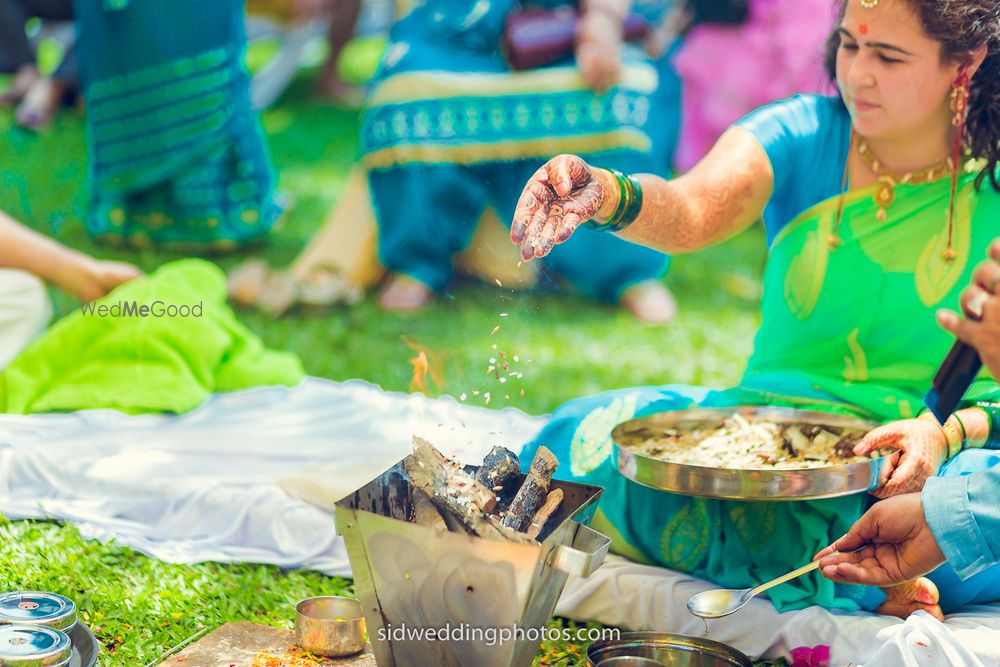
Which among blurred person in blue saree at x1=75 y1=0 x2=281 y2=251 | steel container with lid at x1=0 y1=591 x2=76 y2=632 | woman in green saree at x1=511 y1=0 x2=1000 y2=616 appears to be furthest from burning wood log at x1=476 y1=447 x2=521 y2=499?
blurred person in blue saree at x1=75 y1=0 x2=281 y2=251

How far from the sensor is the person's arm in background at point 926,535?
104 inches

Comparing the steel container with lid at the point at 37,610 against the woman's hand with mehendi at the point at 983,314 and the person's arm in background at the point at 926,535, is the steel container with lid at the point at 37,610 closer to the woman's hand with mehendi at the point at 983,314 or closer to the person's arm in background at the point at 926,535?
the person's arm in background at the point at 926,535

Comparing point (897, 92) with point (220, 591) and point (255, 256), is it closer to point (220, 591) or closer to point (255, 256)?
point (220, 591)

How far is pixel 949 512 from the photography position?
2.65 metres

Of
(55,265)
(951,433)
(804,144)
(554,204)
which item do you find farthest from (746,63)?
(554,204)

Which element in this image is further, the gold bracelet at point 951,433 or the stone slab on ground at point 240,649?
the gold bracelet at point 951,433

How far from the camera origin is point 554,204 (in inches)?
112

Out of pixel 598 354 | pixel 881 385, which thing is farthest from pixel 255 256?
pixel 881 385

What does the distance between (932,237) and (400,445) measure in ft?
6.02

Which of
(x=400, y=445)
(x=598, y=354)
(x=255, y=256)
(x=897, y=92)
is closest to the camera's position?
(x=897, y=92)

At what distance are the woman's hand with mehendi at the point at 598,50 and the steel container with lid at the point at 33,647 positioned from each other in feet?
14.6

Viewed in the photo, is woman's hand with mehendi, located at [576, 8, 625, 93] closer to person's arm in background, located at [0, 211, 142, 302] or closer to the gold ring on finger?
person's arm in background, located at [0, 211, 142, 302]

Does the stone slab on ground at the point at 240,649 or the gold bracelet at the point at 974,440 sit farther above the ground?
the gold bracelet at the point at 974,440

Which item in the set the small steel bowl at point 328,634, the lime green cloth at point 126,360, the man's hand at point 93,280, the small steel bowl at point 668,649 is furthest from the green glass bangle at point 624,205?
the man's hand at point 93,280
